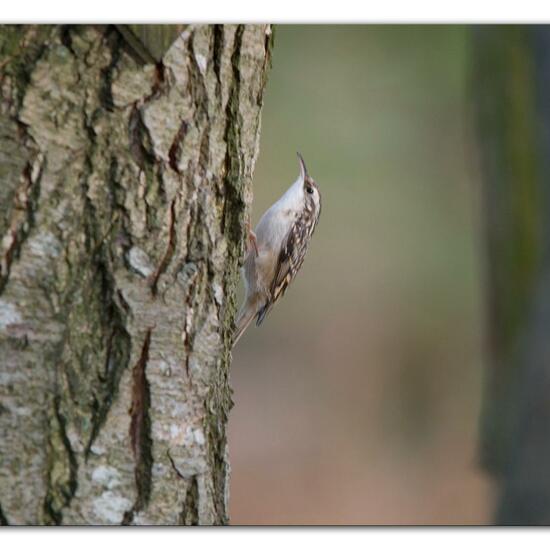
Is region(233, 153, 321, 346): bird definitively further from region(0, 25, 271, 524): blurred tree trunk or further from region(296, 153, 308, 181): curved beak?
Result: region(0, 25, 271, 524): blurred tree trunk

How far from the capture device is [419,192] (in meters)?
3.00

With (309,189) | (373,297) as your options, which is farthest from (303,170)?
(373,297)

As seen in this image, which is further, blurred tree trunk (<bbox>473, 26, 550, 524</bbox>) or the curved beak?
blurred tree trunk (<bbox>473, 26, 550, 524</bbox>)

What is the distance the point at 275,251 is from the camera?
2461 mm

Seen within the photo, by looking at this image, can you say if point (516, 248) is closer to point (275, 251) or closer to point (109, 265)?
point (275, 251)

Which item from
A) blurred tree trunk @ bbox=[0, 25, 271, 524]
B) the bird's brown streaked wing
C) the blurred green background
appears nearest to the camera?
blurred tree trunk @ bbox=[0, 25, 271, 524]

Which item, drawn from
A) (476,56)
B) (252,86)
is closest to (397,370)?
(476,56)

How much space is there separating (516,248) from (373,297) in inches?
19.4

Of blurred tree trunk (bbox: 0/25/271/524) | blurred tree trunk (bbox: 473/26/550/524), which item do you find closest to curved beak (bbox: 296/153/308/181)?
blurred tree trunk (bbox: 473/26/550/524)

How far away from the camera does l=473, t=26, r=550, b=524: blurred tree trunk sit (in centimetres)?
262

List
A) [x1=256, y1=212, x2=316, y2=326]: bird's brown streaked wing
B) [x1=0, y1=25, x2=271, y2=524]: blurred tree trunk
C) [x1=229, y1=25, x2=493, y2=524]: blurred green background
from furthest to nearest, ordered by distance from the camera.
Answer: [x1=256, y1=212, x2=316, y2=326]: bird's brown streaked wing → [x1=229, y1=25, x2=493, y2=524]: blurred green background → [x1=0, y1=25, x2=271, y2=524]: blurred tree trunk

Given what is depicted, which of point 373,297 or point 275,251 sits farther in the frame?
point 373,297

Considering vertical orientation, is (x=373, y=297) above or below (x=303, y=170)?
below

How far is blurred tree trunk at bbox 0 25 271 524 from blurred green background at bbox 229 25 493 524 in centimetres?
92
